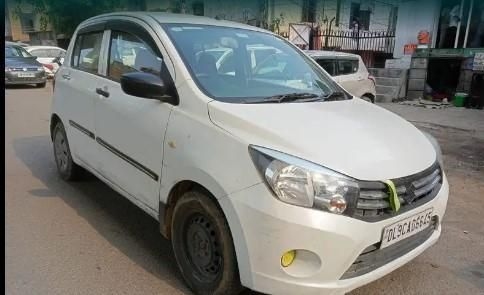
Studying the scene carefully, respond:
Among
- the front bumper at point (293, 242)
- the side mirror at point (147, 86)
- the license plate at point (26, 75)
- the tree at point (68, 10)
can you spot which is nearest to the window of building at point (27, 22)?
the tree at point (68, 10)

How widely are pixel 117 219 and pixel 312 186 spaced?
7.50ft

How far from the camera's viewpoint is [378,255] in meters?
2.37

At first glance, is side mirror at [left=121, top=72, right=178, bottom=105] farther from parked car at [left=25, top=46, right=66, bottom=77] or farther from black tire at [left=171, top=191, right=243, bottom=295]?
parked car at [left=25, top=46, right=66, bottom=77]

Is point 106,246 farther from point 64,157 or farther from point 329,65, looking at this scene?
point 329,65

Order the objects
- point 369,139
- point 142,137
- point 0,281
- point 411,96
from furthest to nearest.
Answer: point 411,96
point 142,137
point 0,281
point 369,139

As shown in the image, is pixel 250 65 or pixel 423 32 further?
pixel 423 32

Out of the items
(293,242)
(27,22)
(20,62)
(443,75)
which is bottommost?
(443,75)

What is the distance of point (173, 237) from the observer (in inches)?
113

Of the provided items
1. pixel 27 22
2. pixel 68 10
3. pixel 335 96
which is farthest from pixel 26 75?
pixel 27 22

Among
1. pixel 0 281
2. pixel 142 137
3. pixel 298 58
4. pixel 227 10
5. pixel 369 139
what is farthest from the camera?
A: pixel 227 10

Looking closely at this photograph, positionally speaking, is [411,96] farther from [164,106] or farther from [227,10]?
[227,10]

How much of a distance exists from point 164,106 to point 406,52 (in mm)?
11693

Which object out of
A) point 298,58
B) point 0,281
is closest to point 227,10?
point 298,58

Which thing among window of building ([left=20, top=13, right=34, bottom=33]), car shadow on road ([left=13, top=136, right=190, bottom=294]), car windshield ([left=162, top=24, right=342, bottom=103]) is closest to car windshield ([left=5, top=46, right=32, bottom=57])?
car shadow on road ([left=13, top=136, right=190, bottom=294])
